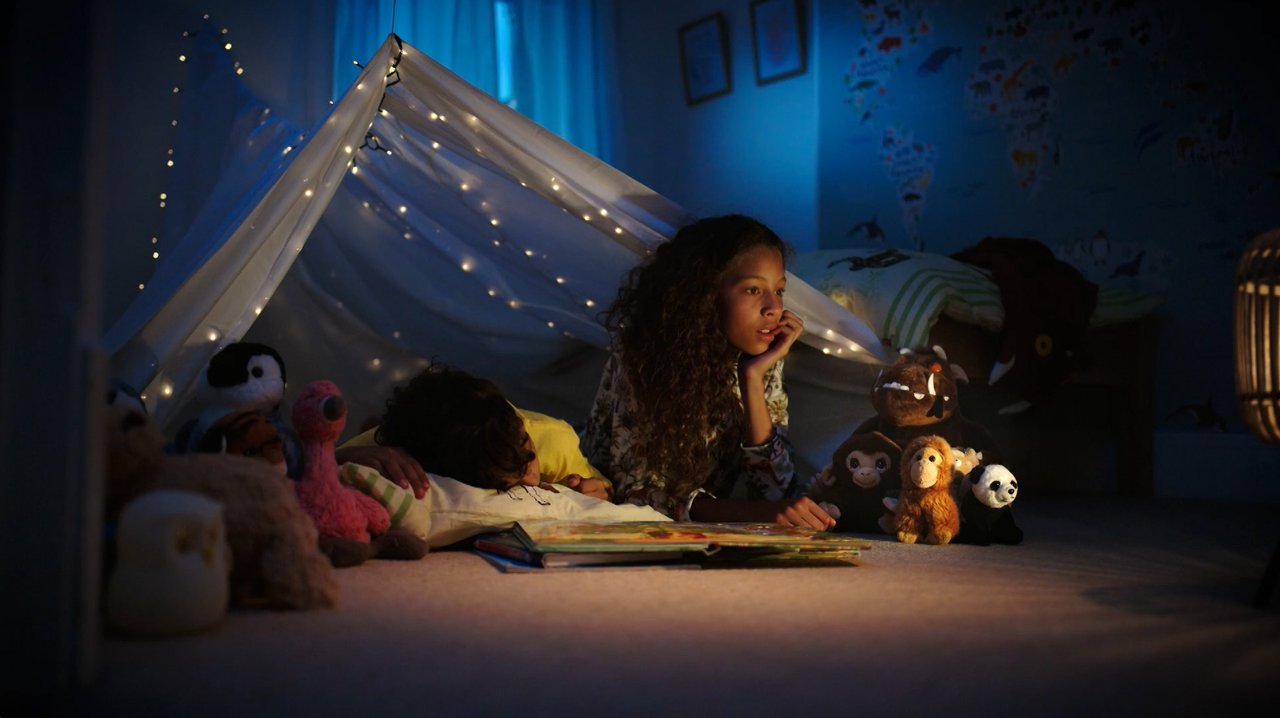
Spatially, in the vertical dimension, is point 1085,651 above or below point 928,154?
below

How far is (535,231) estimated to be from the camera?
2598mm

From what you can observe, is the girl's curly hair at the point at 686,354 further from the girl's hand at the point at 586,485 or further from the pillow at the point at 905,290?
the pillow at the point at 905,290

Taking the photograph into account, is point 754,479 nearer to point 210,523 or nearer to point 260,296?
point 260,296

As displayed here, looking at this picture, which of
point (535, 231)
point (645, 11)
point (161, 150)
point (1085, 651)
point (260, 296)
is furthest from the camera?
point (645, 11)

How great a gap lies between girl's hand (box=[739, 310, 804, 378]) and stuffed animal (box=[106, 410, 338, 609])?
1065mm

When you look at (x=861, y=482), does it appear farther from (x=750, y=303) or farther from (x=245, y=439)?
(x=245, y=439)

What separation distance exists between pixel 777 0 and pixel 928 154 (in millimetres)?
943

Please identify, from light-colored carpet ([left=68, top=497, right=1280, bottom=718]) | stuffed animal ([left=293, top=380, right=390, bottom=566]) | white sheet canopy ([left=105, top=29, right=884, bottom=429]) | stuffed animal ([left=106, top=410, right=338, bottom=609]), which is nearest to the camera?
light-colored carpet ([left=68, top=497, right=1280, bottom=718])

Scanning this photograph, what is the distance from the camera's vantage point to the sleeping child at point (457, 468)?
182 cm

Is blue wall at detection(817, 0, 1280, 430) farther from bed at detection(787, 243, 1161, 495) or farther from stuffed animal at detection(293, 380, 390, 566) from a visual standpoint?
stuffed animal at detection(293, 380, 390, 566)

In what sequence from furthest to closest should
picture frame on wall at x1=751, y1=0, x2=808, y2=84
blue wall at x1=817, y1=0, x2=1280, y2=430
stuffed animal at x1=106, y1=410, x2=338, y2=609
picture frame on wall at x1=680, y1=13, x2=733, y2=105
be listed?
picture frame on wall at x1=680, y1=13, x2=733, y2=105, picture frame on wall at x1=751, y1=0, x2=808, y2=84, blue wall at x1=817, y1=0, x2=1280, y2=430, stuffed animal at x1=106, y1=410, x2=338, y2=609

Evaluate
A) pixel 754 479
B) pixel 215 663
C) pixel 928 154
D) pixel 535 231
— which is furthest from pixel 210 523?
pixel 928 154

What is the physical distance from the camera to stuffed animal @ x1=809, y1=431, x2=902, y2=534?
2.17 meters

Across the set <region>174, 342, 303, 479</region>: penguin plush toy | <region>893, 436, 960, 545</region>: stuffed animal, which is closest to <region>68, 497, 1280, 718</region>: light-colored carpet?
<region>893, 436, 960, 545</region>: stuffed animal
